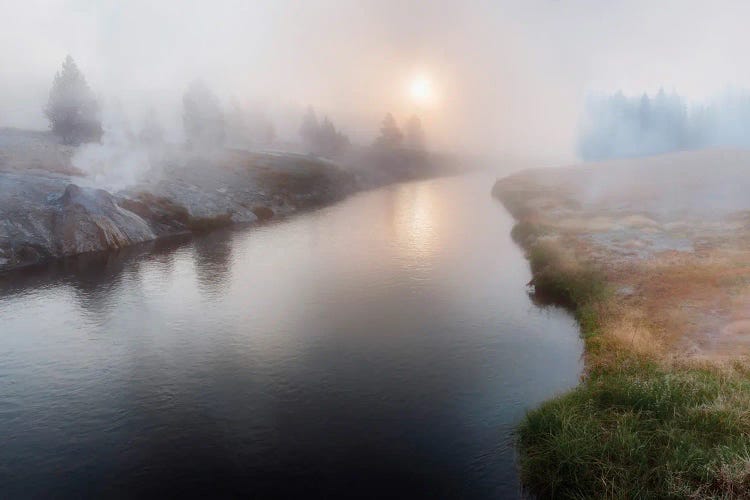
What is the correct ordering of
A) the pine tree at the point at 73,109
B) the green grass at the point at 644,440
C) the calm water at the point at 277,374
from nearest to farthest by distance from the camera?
the green grass at the point at 644,440, the calm water at the point at 277,374, the pine tree at the point at 73,109

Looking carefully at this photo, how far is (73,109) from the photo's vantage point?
107 m

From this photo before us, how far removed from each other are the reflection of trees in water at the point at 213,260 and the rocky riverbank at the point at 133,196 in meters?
7.94

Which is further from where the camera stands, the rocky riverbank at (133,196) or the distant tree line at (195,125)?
the distant tree line at (195,125)

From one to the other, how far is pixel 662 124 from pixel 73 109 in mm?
166647

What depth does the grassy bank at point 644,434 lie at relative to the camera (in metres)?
18.2

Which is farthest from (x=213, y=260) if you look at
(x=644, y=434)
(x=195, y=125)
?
(x=195, y=125)

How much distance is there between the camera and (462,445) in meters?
24.6

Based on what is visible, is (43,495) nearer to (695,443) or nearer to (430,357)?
(430,357)

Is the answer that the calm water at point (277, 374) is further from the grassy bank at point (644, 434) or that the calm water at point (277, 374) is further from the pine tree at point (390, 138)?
the pine tree at point (390, 138)

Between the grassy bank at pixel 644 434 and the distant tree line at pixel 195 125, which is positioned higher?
the distant tree line at pixel 195 125

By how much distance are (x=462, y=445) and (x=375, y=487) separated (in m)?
5.04

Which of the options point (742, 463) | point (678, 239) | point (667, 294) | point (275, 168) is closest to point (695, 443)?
point (742, 463)

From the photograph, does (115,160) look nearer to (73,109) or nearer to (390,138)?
(73,109)

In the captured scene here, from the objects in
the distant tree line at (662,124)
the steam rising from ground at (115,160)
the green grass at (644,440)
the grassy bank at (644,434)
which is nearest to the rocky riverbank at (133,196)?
the steam rising from ground at (115,160)
